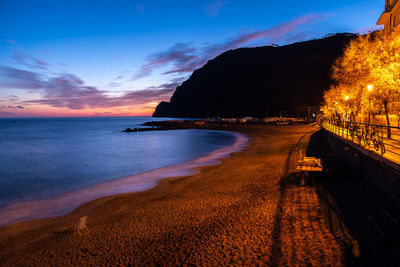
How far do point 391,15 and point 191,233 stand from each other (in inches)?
1456

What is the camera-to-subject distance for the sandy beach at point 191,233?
5.76 meters

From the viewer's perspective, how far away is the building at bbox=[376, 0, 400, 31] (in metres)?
25.7

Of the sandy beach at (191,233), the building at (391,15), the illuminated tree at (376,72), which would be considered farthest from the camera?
the building at (391,15)

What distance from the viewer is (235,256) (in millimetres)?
5695

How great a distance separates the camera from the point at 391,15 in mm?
27656

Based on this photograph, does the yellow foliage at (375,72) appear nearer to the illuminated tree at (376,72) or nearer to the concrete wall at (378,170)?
the illuminated tree at (376,72)

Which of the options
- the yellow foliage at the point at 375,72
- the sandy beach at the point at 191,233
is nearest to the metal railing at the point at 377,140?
the yellow foliage at the point at 375,72

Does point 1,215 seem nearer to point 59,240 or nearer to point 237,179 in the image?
point 59,240

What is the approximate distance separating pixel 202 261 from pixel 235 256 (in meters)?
0.87

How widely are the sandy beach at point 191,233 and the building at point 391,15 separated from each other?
29240 mm

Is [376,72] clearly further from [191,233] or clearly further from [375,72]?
[191,233]

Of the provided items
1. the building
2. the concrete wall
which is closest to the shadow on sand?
the concrete wall

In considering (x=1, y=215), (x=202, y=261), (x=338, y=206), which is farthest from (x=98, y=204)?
(x=338, y=206)

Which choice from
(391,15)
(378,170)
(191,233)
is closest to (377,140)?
(378,170)
